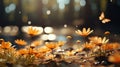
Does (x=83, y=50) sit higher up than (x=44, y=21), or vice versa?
(x=44, y=21)

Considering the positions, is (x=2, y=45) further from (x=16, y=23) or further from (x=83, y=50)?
(x=16, y=23)

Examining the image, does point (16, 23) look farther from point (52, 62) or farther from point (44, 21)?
point (52, 62)

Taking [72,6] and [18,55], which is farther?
[72,6]

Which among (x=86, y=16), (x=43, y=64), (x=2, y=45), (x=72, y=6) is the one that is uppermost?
(x=72, y=6)

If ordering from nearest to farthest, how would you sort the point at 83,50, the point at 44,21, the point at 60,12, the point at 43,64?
the point at 43,64, the point at 83,50, the point at 44,21, the point at 60,12

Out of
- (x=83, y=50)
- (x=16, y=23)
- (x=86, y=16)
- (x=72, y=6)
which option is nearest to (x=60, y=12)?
(x=72, y=6)

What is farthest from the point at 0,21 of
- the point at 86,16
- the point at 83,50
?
the point at 83,50

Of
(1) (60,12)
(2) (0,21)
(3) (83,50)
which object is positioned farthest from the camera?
(1) (60,12)
